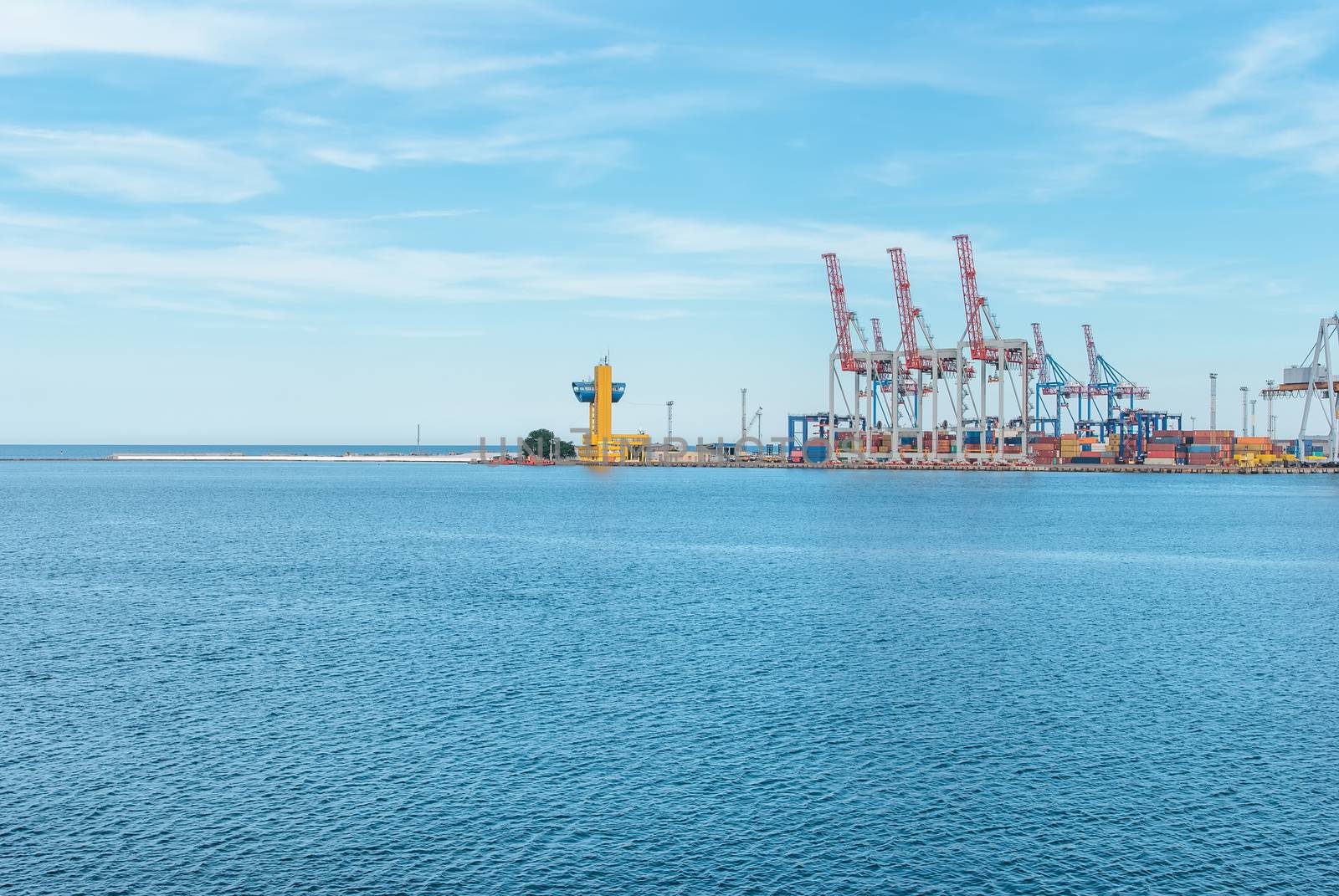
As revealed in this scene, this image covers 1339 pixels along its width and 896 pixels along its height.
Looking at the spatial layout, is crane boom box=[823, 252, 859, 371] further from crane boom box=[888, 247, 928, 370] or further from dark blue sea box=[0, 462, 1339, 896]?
dark blue sea box=[0, 462, 1339, 896]

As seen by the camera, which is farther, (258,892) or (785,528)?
(785,528)

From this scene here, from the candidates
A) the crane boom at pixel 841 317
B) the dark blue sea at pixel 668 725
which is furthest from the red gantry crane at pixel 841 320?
the dark blue sea at pixel 668 725

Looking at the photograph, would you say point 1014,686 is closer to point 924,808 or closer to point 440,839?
point 924,808

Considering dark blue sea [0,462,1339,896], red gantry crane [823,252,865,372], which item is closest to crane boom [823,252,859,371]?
red gantry crane [823,252,865,372]

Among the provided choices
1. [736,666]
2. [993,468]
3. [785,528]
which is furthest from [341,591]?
[993,468]

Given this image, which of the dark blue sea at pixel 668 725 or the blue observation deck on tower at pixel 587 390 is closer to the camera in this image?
the dark blue sea at pixel 668 725

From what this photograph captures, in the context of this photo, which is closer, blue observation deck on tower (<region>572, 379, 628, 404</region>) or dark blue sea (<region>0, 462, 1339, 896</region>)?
dark blue sea (<region>0, 462, 1339, 896</region>)

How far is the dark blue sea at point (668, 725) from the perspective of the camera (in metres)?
16.7

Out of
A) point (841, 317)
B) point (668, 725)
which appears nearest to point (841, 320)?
point (841, 317)

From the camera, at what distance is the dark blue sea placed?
1673 cm

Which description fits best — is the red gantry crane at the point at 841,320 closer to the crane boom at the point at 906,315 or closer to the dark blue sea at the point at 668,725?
the crane boom at the point at 906,315

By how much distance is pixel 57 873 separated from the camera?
1600 cm

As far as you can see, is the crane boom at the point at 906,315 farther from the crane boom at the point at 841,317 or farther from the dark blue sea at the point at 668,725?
the dark blue sea at the point at 668,725

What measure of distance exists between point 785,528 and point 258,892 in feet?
189
